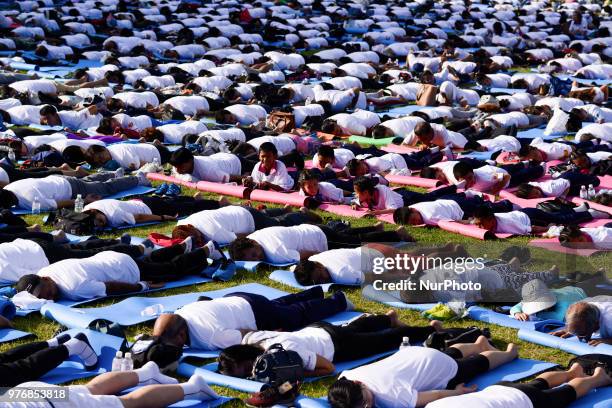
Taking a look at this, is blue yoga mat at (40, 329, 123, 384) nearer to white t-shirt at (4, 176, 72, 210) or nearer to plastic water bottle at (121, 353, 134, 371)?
plastic water bottle at (121, 353, 134, 371)

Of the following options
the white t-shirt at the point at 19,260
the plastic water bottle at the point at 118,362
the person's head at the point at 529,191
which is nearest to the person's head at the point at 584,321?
the plastic water bottle at the point at 118,362

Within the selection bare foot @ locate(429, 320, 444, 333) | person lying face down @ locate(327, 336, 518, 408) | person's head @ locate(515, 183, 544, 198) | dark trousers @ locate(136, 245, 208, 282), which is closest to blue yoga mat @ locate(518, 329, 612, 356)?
bare foot @ locate(429, 320, 444, 333)

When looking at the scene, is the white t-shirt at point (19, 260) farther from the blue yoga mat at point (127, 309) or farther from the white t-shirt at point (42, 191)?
the white t-shirt at point (42, 191)

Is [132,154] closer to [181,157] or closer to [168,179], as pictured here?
[168,179]

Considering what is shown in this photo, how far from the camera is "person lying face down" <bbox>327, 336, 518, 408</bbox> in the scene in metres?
6.95

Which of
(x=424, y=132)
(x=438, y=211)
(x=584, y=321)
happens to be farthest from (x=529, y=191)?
(x=584, y=321)

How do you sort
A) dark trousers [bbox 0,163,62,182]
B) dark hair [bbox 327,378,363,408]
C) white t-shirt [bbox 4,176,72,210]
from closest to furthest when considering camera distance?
dark hair [bbox 327,378,363,408], white t-shirt [bbox 4,176,72,210], dark trousers [bbox 0,163,62,182]

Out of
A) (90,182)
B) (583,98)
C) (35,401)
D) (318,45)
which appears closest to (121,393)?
(35,401)

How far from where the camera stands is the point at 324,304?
9.14 metres

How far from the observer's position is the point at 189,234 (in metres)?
10.9

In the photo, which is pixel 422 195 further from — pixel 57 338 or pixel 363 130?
pixel 57 338

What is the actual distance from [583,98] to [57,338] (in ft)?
51.4

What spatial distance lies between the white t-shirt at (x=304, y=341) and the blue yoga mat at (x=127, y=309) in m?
1.31

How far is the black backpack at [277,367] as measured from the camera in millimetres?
7375
